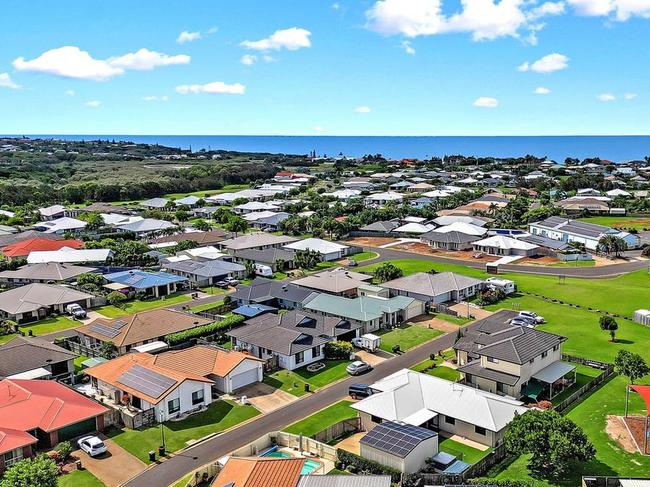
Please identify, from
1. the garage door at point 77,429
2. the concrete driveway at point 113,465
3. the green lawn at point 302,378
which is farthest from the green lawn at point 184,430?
the green lawn at point 302,378

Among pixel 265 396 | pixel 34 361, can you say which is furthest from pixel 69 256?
pixel 265 396

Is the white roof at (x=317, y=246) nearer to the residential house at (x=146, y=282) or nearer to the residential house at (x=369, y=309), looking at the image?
the residential house at (x=146, y=282)

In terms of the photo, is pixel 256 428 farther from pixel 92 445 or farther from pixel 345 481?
pixel 345 481

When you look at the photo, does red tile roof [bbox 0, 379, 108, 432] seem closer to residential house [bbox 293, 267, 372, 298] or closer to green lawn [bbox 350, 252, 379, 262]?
residential house [bbox 293, 267, 372, 298]

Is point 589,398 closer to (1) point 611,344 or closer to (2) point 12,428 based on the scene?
(1) point 611,344

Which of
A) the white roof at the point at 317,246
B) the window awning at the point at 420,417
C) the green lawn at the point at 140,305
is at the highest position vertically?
the white roof at the point at 317,246

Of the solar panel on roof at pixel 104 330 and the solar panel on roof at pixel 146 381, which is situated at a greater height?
the solar panel on roof at pixel 146 381

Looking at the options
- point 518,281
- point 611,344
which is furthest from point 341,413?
point 518,281
